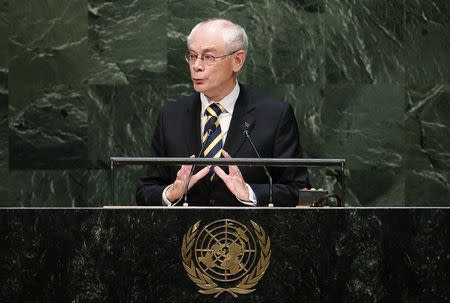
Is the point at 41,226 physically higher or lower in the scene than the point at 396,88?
higher

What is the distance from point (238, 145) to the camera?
5230mm

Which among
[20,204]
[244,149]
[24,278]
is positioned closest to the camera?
[24,278]

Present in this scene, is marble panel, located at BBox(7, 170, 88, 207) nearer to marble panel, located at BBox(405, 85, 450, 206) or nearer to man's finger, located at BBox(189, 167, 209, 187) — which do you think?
marble panel, located at BBox(405, 85, 450, 206)

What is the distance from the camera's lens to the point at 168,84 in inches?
295

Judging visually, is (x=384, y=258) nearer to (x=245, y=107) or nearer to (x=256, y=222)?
(x=256, y=222)

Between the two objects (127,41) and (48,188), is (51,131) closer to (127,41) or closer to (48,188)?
(48,188)

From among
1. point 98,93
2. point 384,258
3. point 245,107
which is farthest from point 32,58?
point 384,258

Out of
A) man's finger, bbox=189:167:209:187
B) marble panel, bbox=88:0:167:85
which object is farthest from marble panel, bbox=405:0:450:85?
man's finger, bbox=189:167:209:187

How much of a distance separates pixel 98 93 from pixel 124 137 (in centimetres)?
A: 37

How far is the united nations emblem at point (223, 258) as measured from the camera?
13.3 ft

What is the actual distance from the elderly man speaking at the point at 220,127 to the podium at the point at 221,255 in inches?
34.4

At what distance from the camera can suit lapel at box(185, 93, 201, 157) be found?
5.27m

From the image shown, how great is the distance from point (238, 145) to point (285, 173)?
0.28 m

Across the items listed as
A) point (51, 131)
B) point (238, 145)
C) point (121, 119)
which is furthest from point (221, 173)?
point (51, 131)
